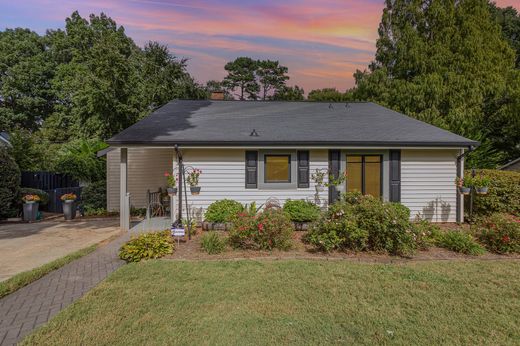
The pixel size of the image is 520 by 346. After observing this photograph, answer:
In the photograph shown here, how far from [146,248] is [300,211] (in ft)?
14.3

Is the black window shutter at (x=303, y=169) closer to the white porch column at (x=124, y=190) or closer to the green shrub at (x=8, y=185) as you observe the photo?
the white porch column at (x=124, y=190)

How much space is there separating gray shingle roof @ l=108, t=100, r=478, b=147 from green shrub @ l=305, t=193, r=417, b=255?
9.24 ft

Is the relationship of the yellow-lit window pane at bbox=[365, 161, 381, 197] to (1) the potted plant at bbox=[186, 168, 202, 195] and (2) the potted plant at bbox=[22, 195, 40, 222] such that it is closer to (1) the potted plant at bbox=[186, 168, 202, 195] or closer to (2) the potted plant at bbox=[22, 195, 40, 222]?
(1) the potted plant at bbox=[186, 168, 202, 195]

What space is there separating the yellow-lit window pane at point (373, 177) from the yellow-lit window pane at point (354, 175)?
0.23 metres

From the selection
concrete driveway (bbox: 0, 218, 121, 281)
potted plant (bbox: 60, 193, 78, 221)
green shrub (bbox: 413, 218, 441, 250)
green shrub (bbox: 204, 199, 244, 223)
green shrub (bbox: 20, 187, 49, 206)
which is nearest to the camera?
concrete driveway (bbox: 0, 218, 121, 281)

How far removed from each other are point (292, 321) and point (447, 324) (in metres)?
1.87

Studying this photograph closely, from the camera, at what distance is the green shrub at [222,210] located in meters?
8.52

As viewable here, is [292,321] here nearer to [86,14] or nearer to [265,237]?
[265,237]

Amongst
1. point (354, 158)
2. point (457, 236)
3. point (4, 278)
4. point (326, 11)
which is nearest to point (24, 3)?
point (4, 278)

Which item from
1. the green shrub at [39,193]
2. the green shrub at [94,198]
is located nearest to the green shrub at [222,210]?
the green shrub at [94,198]

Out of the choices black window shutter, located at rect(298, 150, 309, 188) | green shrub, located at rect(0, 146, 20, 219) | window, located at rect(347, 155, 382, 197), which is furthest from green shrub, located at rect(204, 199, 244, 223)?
green shrub, located at rect(0, 146, 20, 219)

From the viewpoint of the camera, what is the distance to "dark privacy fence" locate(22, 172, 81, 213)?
12391 millimetres

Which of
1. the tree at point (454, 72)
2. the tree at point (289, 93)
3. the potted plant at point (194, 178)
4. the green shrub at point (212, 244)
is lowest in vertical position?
the green shrub at point (212, 244)

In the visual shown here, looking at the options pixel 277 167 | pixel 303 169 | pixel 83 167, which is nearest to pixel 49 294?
pixel 277 167
